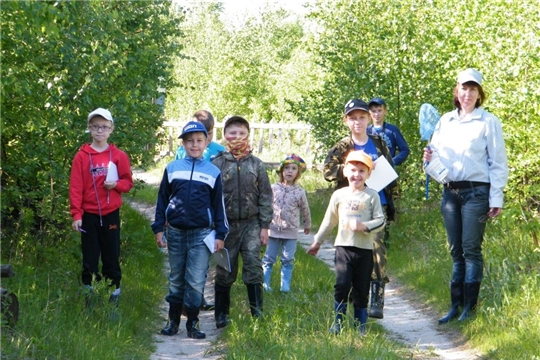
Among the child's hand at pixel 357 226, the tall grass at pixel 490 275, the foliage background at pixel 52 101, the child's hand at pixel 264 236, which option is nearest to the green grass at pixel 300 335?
the child's hand at pixel 264 236

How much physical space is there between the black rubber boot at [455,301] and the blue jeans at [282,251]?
1941 mm

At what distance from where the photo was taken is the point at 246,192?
7.99 metres

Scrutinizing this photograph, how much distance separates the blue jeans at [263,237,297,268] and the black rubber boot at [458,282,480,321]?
7.06ft

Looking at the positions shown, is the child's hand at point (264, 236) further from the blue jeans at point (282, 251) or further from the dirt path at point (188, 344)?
the blue jeans at point (282, 251)

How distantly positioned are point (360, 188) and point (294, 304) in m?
1.28

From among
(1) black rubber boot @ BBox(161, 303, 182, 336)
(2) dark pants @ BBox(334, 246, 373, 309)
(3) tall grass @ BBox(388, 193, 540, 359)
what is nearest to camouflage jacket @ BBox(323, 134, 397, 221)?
(2) dark pants @ BBox(334, 246, 373, 309)

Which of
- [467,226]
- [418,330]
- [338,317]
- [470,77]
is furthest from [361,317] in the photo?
[470,77]

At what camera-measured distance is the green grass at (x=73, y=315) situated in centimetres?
644

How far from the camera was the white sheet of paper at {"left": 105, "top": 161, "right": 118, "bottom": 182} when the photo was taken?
7914 millimetres

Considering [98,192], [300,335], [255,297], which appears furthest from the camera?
[255,297]

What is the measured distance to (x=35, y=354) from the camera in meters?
6.24

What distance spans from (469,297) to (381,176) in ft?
4.54

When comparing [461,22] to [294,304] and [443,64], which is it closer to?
[443,64]

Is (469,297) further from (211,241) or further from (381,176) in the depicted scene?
(211,241)
